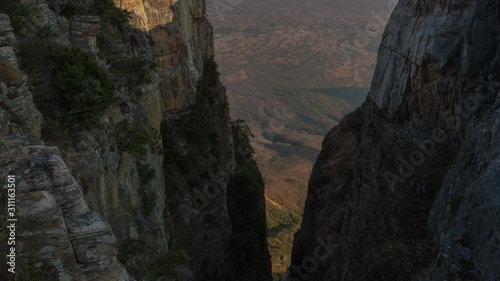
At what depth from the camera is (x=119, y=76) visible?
19.5m

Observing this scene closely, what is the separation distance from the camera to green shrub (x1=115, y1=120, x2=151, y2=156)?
18609mm

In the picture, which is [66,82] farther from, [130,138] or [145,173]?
[145,173]

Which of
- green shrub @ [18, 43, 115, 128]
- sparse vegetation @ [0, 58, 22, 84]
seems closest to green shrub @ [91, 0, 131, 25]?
green shrub @ [18, 43, 115, 128]

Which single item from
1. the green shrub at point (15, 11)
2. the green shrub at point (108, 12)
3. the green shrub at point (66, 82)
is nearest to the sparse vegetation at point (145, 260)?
the green shrub at point (66, 82)

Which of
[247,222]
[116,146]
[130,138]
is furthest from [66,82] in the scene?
[247,222]

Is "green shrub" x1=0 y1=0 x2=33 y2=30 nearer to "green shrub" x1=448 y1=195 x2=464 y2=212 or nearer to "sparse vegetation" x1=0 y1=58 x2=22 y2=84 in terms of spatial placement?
"sparse vegetation" x1=0 y1=58 x2=22 y2=84

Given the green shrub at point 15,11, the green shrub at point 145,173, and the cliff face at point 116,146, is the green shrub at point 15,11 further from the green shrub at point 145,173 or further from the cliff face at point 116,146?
the green shrub at point 145,173

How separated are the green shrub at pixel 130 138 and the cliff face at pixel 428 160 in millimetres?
10483

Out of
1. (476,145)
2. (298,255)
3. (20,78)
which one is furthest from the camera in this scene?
(298,255)

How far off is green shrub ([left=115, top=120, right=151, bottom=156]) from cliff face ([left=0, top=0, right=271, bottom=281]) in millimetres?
55

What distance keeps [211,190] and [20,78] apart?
59.3 feet

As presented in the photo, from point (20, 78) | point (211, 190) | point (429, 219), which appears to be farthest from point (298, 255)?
point (20, 78)

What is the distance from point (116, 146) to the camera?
18.2 meters

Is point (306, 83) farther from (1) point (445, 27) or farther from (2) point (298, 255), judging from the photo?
(1) point (445, 27)
